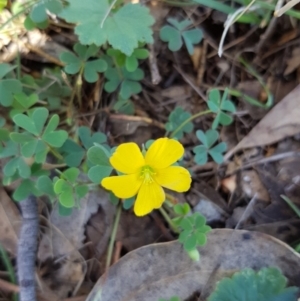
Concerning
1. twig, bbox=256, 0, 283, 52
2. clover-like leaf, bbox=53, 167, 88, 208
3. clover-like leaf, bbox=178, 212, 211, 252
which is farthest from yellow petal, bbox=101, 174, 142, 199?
twig, bbox=256, 0, 283, 52

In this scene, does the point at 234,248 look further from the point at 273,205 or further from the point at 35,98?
the point at 35,98

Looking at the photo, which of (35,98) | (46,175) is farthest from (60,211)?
(35,98)

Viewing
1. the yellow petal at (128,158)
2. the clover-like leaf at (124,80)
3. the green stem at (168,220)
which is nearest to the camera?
the yellow petal at (128,158)

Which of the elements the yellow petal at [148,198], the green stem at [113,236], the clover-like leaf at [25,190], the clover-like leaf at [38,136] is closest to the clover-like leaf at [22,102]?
the clover-like leaf at [38,136]

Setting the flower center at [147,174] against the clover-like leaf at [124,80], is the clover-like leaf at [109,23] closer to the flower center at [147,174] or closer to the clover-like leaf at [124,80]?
the clover-like leaf at [124,80]

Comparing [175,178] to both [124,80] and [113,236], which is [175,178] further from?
[124,80]

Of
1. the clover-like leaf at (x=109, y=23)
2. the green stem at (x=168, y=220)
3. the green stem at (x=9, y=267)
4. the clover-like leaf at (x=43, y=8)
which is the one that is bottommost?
the green stem at (x=168, y=220)

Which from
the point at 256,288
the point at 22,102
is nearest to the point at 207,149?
the point at 256,288
